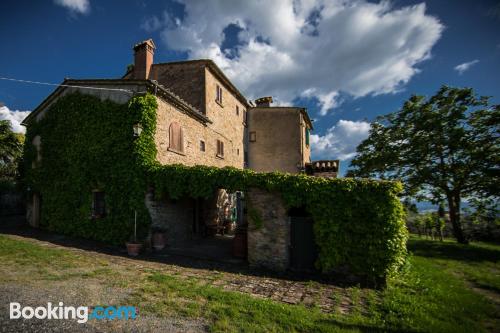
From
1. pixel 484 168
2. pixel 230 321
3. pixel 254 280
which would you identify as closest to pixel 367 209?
pixel 254 280

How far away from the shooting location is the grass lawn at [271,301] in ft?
15.2

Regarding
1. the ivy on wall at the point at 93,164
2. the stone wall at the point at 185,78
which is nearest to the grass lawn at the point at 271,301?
the ivy on wall at the point at 93,164

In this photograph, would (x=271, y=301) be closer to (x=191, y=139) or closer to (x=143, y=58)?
(x=191, y=139)

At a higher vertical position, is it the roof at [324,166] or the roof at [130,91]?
the roof at [130,91]

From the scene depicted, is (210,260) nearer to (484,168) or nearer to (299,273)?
(299,273)

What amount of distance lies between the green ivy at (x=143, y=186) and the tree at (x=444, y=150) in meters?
11.7

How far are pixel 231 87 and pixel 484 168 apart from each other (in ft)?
57.8

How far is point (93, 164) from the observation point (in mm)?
11344

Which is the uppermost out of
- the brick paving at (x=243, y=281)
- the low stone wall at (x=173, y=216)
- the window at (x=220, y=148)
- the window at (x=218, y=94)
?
the window at (x=218, y=94)

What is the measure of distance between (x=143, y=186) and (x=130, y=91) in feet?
14.1

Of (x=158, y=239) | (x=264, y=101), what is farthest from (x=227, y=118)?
(x=158, y=239)

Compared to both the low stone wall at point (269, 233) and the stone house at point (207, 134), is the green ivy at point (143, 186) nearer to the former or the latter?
the low stone wall at point (269, 233)

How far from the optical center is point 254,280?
23.7ft

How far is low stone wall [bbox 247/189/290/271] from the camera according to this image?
838 centimetres
